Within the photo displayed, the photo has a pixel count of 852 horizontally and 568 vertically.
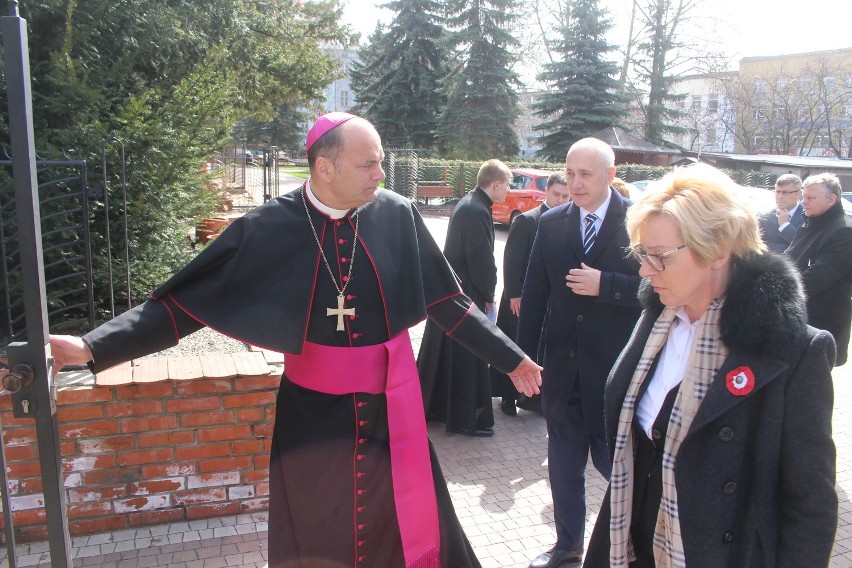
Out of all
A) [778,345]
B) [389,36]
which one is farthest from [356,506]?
[389,36]

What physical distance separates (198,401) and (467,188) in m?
23.8

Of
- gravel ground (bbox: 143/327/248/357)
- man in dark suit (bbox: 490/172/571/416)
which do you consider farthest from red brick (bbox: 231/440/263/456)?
man in dark suit (bbox: 490/172/571/416)

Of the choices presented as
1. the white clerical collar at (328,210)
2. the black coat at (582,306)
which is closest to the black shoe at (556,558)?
the black coat at (582,306)

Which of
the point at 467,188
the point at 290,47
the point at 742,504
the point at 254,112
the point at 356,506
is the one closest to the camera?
the point at 742,504

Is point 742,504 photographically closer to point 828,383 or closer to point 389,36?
point 828,383

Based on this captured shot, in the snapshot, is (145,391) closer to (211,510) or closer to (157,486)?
(157,486)

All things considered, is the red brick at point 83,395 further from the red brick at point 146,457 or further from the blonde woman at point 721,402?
the blonde woman at point 721,402

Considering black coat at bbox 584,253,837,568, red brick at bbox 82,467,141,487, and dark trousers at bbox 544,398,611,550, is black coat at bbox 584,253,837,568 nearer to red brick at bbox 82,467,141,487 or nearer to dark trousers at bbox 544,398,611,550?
dark trousers at bbox 544,398,611,550

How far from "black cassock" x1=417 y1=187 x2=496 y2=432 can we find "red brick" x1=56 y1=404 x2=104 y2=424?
2659 mm

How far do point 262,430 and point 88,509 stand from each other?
3.15 ft

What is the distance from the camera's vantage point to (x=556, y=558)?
3.61 metres

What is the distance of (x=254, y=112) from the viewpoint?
12.3 metres

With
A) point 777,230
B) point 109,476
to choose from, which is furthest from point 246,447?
point 777,230

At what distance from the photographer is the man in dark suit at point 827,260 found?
217 inches
